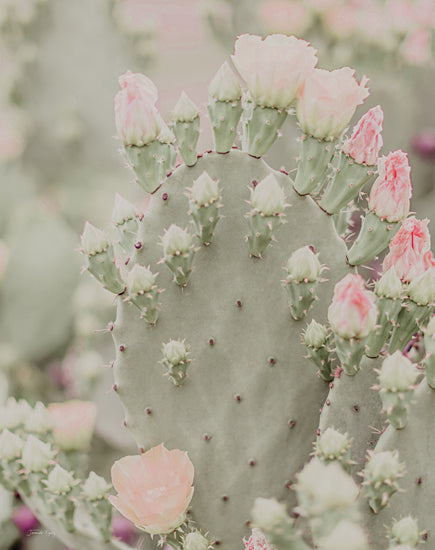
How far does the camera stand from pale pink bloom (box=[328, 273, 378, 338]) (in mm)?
666

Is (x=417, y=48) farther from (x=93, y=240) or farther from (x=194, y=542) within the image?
(x=194, y=542)

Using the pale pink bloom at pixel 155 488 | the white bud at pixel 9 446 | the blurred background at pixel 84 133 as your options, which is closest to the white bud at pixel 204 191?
the pale pink bloom at pixel 155 488

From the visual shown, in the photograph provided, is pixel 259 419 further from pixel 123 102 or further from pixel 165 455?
pixel 123 102

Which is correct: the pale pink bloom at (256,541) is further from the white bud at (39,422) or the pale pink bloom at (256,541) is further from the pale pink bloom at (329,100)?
the pale pink bloom at (329,100)

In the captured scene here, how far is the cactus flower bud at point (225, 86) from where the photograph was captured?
0.79 m

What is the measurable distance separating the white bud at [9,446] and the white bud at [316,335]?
40 centimetres

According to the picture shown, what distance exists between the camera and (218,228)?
825 mm

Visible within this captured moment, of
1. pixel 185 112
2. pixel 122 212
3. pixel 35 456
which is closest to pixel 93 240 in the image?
pixel 122 212

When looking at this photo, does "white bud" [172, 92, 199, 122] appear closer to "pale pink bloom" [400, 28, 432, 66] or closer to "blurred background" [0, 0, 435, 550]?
"blurred background" [0, 0, 435, 550]

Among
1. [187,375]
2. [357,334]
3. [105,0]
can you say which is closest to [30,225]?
[105,0]

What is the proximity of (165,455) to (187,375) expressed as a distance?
95mm

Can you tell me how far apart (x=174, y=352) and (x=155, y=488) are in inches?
5.7

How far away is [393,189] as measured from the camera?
772mm

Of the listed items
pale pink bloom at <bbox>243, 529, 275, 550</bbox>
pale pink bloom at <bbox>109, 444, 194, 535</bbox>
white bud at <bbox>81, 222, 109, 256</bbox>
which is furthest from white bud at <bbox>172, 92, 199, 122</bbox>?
pale pink bloom at <bbox>243, 529, 275, 550</bbox>
